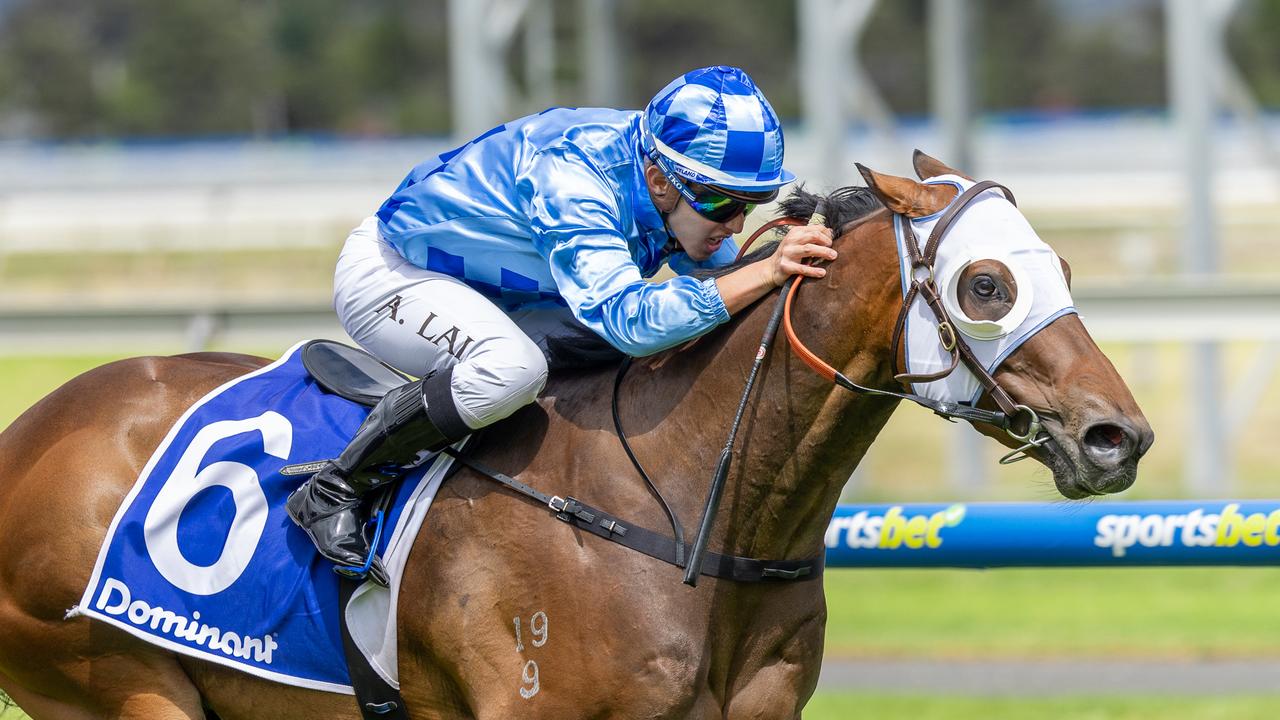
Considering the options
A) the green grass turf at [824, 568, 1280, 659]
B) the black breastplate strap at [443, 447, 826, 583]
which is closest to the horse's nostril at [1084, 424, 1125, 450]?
the black breastplate strap at [443, 447, 826, 583]

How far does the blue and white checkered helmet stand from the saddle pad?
0.92m

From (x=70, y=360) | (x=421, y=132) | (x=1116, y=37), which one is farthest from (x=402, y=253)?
(x=1116, y=37)

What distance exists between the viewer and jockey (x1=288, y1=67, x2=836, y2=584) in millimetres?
3404

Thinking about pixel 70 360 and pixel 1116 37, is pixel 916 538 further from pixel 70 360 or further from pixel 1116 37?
pixel 1116 37

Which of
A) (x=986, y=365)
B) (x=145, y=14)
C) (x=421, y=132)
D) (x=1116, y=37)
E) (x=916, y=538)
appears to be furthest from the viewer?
(x=145, y=14)

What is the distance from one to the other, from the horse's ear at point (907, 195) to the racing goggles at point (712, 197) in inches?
13.2

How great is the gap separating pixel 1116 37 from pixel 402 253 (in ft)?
208

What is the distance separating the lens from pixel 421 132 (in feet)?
186

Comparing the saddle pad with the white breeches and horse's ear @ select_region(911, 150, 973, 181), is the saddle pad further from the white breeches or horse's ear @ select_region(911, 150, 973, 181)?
horse's ear @ select_region(911, 150, 973, 181)

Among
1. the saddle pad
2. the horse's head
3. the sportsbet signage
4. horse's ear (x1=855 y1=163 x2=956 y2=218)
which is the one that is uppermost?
horse's ear (x1=855 y1=163 x2=956 y2=218)

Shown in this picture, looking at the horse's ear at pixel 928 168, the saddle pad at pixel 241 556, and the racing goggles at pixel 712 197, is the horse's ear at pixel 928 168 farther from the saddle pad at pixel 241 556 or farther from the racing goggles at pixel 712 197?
the saddle pad at pixel 241 556

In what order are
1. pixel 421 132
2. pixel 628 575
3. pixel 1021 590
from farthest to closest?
pixel 421 132 → pixel 1021 590 → pixel 628 575

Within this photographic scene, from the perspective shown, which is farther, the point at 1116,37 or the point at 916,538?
the point at 1116,37

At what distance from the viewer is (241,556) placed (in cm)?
376
